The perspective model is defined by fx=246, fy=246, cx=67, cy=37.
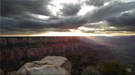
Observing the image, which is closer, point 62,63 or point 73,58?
point 62,63

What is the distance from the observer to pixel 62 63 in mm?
15273

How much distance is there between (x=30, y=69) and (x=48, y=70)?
0.85 m

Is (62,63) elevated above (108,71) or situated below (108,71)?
above

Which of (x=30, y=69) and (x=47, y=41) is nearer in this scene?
(x=30, y=69)

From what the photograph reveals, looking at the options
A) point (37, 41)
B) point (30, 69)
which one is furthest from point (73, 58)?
point (30, 69)

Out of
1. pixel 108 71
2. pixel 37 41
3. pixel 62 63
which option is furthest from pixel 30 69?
pixel 37 41

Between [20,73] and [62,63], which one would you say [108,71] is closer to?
[62,63]

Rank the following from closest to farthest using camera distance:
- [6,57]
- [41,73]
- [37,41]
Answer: [41,73] → [6,57] → [37,41]

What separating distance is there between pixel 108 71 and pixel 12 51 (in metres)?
48.3

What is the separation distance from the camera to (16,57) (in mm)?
65375

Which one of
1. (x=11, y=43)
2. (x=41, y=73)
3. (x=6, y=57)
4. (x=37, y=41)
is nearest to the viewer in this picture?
(x=41, y=73)

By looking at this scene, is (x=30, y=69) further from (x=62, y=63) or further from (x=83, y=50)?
(x=83, y=50)

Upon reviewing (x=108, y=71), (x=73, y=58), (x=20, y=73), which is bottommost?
(x=73, y=58)

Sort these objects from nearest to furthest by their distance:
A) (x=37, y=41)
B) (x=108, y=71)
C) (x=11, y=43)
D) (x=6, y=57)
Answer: (x=108, y=71) < (x=6, y=57) < (x=11, y=43) < (x=37, y=41)
